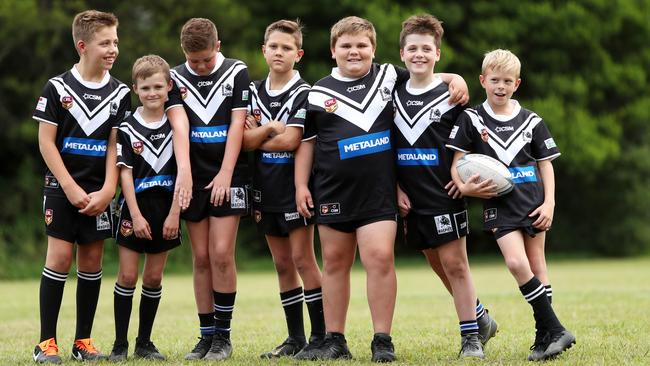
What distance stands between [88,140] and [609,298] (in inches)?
291

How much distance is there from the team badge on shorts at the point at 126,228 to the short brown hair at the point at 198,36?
4.23ft

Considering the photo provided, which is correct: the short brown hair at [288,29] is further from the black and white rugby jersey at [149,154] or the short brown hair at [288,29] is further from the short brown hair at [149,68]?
the black and white rugby jersey at [149,154]

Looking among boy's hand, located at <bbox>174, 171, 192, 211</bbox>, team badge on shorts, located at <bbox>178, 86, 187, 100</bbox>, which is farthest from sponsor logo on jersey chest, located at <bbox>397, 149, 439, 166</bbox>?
team badge on shorts, located at <bbox>178, 86, 187, 100</bbox>

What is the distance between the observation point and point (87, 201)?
22.3 ft

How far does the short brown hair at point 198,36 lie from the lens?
6879 millimetres

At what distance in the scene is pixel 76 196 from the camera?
6773 millimetres

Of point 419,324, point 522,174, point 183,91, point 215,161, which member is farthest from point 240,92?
point 419,324

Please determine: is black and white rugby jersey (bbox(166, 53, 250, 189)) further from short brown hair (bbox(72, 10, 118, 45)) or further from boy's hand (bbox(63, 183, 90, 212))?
boy's hand (bbox(63, 183, 90, 212))

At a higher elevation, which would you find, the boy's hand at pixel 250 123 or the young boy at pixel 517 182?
the boy's hand at pixel 250 123

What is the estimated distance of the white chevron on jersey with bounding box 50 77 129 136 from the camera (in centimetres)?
688

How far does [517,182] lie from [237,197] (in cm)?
196

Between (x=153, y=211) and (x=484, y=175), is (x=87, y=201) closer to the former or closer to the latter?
(x=153, y=211)

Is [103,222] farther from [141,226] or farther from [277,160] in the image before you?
Result: [277,160]

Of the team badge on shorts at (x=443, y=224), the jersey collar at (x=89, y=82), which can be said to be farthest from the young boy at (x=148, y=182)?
the team badge on shorts at (x=443, y=224)
